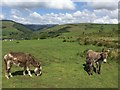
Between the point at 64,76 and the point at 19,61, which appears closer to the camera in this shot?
the point at 19,61

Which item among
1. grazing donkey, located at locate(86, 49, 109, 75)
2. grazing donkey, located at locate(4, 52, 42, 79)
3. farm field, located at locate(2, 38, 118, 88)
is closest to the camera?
farm field, located at locate(2, 38, 118, 88)

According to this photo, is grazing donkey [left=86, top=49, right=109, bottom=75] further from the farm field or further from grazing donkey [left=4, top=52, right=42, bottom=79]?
grazing donkey [left=4, top=52, right=42, bottom=79]

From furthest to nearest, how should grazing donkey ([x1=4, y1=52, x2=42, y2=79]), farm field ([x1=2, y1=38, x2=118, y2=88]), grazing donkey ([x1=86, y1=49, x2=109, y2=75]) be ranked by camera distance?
1. grazing donkey ([x1=86, y1=49, x2=109, y2=75])
2. grazing donkey ([x1=4, y1=52, x2=42, y2=79])
3. farm field ([x1=2, y1=38, x2=118, y2=88])

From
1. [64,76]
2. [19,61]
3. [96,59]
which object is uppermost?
[19,61]

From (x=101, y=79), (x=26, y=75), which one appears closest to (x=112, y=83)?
(x=101, y=79)

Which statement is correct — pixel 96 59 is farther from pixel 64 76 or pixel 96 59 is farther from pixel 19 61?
pixel 19 61

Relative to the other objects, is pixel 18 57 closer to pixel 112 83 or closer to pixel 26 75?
pixel 26 75

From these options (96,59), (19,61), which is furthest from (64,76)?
(19,61)

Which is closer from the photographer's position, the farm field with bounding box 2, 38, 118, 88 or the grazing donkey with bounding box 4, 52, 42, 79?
the farm field with bounding box 2, 38, 118, 88

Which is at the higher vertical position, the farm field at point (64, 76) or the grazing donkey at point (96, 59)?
the grazing donkey at point (96, 59)

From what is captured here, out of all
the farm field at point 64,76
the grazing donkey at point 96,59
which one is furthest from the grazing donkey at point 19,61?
the grazing donkey at point 96,59

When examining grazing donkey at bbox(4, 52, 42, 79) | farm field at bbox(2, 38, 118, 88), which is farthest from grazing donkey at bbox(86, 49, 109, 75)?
grazing donkey at bbox(4, 52, 42, 79)

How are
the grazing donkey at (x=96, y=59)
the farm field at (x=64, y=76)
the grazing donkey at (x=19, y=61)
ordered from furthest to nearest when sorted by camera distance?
the grazing donkey at (x=96, y=59) → the grazing donkey at (x=19, y=61) → the farm field at (x=64, y=76)

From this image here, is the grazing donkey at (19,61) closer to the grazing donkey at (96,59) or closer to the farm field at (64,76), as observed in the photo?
the farm field at (64,76)
